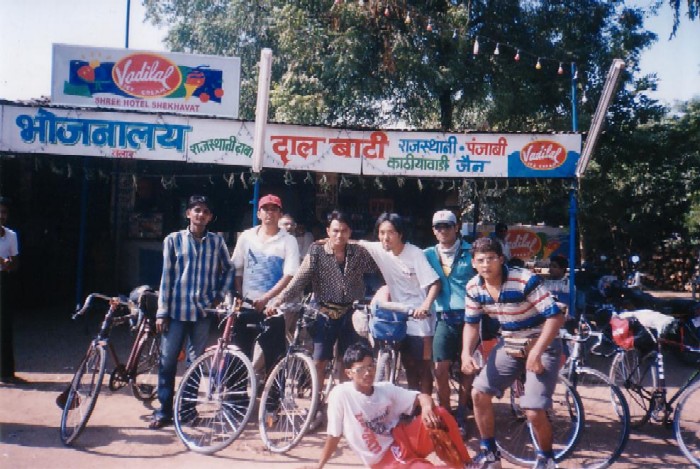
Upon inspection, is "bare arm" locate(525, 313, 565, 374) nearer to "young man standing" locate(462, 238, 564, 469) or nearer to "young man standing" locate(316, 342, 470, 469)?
"young man standing" locate(462, 238, 564, 469)

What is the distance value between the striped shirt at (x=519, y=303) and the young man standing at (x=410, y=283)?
2.03ft

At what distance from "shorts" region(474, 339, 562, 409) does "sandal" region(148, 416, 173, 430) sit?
2568 millimetres

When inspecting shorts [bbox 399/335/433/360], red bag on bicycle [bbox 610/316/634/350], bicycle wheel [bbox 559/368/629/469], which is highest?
red bag on bicycle [bbox 610/316/634/350]

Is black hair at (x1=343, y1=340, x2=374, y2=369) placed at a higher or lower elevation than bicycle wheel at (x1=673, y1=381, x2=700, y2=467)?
higher

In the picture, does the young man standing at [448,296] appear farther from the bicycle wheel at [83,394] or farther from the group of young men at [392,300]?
the bicycle wheel at [83,394]

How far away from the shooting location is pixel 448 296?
4684 millimetres

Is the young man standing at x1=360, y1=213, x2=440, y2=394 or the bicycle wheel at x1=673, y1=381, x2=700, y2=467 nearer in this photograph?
the bicycle wheel at x1=673, y1=381, x2=700, y2=467

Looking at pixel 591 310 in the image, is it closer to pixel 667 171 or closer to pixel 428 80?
pixel 428 80

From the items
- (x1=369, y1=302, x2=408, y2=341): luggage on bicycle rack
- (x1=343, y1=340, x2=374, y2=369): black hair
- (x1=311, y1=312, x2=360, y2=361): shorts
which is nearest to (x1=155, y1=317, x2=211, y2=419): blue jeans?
(x1=311, y1=312, x2=360, y2=361): shorts

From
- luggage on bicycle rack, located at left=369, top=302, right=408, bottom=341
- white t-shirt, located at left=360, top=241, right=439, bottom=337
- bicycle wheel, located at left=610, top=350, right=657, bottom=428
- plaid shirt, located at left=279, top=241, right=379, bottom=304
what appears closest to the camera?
luggage on bicycle rack, located at left=369, top=302, right=408, bottom=341

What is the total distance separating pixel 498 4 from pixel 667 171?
9.03 meters

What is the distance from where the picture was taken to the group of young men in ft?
11.4

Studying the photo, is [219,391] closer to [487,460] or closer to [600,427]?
[487,460]

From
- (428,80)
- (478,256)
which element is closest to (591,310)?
(428,80)
